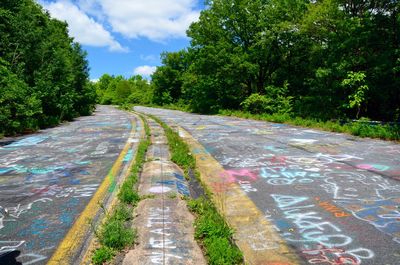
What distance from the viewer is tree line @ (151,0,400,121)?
19.4 metres

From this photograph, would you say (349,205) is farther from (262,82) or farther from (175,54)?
(175,54)

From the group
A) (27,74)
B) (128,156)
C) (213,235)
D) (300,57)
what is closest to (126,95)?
(300,57)

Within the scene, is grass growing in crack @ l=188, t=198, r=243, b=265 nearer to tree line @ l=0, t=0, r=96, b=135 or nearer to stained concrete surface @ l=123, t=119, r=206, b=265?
stained concrete surface @ l=123, t=119, r=206, b=265

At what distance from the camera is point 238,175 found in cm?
763

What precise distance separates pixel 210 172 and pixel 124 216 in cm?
354

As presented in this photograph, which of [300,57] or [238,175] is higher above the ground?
[300,57]

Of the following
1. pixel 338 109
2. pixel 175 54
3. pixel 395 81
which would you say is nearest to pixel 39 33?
pixel 338 109

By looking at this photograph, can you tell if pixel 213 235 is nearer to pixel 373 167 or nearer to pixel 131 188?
pixel 131 188

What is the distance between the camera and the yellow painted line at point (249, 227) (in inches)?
147

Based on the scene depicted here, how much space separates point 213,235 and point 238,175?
11.8 ft

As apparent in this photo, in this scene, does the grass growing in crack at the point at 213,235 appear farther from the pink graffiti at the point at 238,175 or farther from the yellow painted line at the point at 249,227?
the pink graffiti at the point at 238,175

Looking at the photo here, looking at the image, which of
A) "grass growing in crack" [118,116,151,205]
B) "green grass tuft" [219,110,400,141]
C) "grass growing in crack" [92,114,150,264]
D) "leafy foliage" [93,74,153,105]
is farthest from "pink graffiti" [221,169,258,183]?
"leafy foliage" [93,74,153,105]

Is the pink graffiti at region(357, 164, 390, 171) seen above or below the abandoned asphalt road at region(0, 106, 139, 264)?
above

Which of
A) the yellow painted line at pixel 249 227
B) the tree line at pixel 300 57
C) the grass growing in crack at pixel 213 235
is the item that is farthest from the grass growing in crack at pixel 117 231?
the tree line at pixel 300 57
